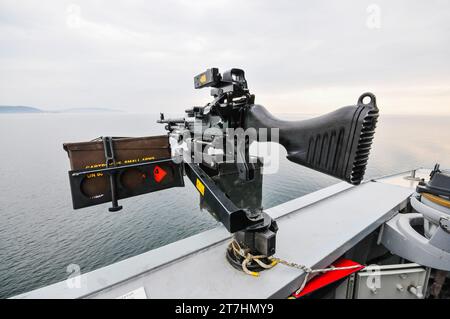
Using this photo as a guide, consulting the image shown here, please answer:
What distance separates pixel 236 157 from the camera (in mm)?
1584

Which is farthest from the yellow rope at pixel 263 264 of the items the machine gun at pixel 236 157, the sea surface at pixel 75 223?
the sea surface at pixel 75 223

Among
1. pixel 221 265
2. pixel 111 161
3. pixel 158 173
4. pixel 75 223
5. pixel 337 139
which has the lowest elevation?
pixel 75 223

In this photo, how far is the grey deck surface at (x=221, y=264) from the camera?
1.48 meters

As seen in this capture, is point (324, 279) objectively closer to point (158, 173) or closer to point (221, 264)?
point (221, 264)

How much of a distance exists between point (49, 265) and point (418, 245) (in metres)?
12.5

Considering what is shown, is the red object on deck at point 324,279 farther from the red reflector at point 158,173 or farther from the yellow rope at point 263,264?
the red reflector at point 158,173

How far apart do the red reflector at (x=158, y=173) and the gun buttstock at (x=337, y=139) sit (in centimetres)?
113

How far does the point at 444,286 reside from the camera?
258 cm

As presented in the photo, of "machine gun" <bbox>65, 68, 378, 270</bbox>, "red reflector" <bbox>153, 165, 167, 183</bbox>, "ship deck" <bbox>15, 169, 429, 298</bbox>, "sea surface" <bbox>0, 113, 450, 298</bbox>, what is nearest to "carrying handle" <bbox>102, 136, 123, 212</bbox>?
"machine gun" <bbox>65, 68, 378, 270</bbox>

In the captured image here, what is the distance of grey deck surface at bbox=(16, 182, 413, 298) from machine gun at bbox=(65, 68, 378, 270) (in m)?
0.18

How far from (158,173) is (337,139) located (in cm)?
151

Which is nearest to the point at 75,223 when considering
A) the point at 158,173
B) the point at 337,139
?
the point at 158,173

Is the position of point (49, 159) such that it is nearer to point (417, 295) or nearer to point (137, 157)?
point (137, 157)
